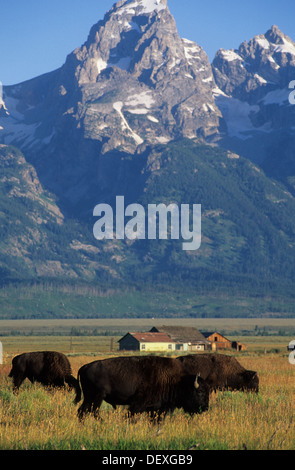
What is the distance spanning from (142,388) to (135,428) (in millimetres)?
1749

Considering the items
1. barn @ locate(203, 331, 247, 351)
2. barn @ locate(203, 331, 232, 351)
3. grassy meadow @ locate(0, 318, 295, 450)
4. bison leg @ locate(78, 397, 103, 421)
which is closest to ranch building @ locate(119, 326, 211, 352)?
barn @ locate(203, 331, 232, 351)

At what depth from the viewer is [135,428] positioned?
20125 mm

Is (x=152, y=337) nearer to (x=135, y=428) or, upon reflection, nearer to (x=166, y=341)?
(x=166, y=341)

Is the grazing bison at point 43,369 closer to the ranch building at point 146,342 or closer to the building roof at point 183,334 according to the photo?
the ranch building at point 146,342

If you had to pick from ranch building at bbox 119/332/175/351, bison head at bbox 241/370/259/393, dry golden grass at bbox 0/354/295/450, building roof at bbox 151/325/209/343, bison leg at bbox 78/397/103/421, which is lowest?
dry golden grass at bbox 0/354/295/450

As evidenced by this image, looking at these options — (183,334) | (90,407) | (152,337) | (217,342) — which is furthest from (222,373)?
(217,342)

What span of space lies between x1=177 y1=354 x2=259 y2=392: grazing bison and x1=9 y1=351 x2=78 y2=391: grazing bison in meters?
4.53

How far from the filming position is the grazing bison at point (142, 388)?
71.3 ft

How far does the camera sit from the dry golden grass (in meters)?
18.7

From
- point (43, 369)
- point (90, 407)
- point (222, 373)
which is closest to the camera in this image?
point (90, 407)

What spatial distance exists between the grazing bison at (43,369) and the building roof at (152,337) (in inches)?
4097

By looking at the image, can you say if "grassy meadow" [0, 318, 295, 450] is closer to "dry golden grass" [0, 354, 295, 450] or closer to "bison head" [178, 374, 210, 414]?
"dry golden grass" [0, 354, 295, 450]
